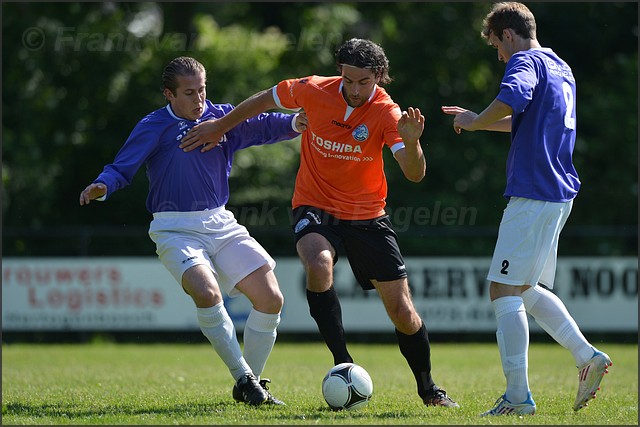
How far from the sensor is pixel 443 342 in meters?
16.0

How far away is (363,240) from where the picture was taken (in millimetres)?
6410

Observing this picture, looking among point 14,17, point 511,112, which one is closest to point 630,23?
point 14,17

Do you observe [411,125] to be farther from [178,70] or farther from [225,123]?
[178,70]

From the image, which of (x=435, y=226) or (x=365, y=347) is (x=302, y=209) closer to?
(x=365, y=347)

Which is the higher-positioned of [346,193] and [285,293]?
[346,193]

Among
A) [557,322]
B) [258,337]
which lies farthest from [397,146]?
[258,337]

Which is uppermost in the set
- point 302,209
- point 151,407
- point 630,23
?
point 630,23

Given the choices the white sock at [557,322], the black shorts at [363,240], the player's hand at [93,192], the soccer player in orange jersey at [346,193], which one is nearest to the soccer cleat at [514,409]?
the white sock at [557,322]

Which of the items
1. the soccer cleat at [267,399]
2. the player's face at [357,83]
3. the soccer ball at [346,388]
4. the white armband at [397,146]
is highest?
the player's face at [357,83]

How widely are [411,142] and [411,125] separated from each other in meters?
0.12

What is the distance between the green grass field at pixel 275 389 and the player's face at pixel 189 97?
82.4 inches

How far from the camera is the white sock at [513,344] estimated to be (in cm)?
565

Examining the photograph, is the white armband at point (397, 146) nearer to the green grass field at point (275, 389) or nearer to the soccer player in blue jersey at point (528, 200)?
the soccer player in blue jersey at point (528, 200)

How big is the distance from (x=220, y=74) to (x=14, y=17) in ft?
14.2
